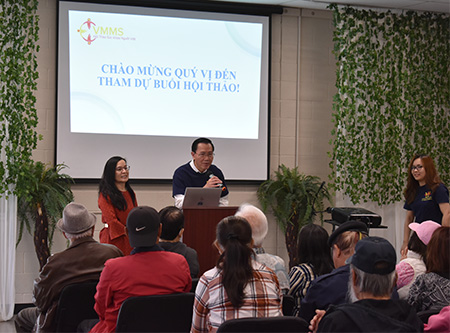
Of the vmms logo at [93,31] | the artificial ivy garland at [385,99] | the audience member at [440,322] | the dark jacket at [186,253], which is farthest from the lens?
the artificial ivy garland at [385,99]

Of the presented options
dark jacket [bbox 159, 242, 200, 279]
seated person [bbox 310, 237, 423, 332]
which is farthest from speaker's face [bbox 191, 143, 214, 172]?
seated person [bbox 310, 237, 423, 332]

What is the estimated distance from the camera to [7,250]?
5.17 m

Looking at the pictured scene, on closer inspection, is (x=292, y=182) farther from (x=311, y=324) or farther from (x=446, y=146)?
(x=311, y=324)

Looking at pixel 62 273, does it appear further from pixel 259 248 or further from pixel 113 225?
pixel 113 225

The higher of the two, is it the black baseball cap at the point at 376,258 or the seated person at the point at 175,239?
the black baseball cap at the point at 376,258

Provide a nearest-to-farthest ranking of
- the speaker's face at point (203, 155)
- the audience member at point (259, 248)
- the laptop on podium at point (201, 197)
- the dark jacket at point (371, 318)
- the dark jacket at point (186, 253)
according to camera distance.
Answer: the dark jacket at point (371, 318)
the audience member at point (259, 248)
the dark jacket at point (186, 253)
the laptop on podium at point (201, 197)
the speaker's face at point (203, 155)

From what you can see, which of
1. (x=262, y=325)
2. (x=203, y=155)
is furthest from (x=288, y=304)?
(x=203, y=155)

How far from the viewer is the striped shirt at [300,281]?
2.79 m

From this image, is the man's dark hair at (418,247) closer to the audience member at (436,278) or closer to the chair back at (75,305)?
the audience member at (436,278)

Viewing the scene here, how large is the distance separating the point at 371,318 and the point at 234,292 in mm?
694

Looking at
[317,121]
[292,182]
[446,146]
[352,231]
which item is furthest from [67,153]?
[446,146]

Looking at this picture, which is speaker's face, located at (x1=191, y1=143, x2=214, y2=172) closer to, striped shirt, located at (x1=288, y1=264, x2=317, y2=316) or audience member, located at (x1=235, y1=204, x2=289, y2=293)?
audience member, located at (x1=235, y1=204, x2=289, y2=293)

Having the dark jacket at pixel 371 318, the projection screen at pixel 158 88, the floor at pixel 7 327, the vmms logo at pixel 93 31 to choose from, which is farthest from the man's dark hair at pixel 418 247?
the vmms logo at pixel 93 31

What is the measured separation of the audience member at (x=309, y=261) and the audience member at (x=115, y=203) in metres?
1.75
